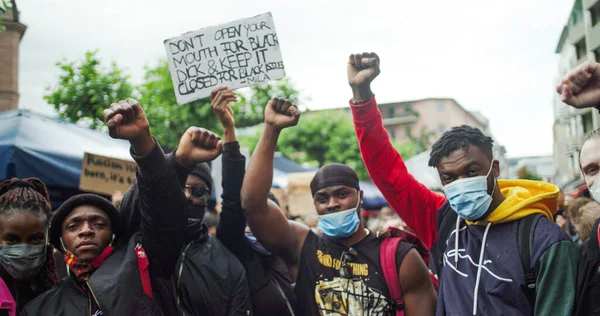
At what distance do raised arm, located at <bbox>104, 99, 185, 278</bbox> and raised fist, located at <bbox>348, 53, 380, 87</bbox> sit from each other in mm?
1202

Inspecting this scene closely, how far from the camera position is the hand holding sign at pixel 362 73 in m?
3.14

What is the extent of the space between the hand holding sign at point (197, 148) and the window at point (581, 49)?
39013 mm

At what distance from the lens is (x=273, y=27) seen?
11.5 ft

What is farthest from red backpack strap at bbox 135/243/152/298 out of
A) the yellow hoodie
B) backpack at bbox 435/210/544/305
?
backpack at bbox 435/210/544/305

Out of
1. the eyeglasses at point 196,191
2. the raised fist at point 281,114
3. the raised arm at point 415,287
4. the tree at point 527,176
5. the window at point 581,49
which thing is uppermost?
the window at point 581,49

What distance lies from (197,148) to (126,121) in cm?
44

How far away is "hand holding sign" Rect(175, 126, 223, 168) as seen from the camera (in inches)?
112

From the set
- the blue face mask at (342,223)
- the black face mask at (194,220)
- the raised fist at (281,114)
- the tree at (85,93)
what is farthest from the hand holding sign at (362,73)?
the tree at (85,93)

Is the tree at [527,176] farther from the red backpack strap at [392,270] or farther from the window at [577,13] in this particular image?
the red backpack strap at [392,270]

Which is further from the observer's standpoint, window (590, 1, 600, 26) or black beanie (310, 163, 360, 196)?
window (590, 1, 600, 26)

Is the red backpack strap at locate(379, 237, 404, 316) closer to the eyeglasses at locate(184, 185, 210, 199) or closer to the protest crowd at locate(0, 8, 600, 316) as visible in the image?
the protest crowd at locate(0, 8, 600, 316)

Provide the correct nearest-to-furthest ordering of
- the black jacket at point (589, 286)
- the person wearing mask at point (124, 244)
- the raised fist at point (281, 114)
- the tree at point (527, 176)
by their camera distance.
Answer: the black jacket at point (589, 286) < the person wearing mask at point (124, 244) < the raised fist at point (281, 114) < the tree at point (527, 176)

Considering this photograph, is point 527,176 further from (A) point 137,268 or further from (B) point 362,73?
(A) point 137,268

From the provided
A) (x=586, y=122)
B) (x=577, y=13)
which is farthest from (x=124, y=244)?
(x=577, y=13)
